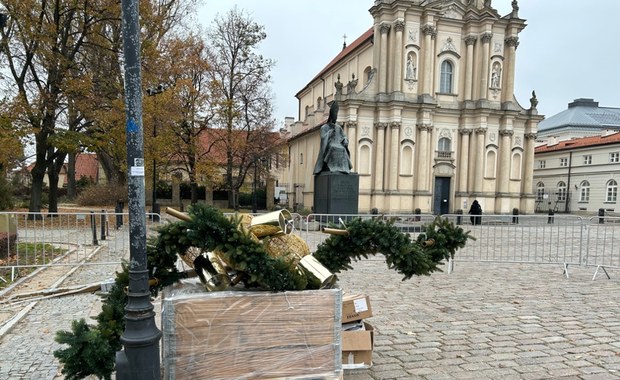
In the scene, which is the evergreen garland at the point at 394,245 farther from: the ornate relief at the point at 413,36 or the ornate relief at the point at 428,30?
the ornate relief at the point at 428,30

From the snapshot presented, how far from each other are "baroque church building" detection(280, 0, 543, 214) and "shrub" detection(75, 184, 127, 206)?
55.2ft

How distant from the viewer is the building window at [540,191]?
168 ft

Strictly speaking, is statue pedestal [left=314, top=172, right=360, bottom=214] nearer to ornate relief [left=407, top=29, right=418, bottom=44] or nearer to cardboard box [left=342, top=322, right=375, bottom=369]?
cardboard box [left=342, top=322, right=375, bottom=369]

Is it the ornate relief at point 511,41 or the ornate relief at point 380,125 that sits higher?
the ornate relief at point 511,41

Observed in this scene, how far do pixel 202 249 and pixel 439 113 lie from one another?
32.9 meters

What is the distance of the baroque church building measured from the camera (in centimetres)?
3141

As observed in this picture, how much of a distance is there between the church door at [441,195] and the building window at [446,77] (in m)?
7.28

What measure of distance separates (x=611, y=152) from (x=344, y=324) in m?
50.2

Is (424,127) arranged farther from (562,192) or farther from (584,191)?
(562,192)

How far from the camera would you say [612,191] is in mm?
43062

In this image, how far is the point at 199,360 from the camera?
2.85 metres

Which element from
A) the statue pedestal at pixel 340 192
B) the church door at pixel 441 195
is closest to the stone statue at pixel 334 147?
the statue pedestal at pixel 340 192

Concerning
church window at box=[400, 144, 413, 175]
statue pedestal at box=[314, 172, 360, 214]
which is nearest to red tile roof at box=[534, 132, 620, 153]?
church window at box=[400, 144, 413, 175]

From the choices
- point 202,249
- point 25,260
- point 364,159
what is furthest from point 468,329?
point 364,159
